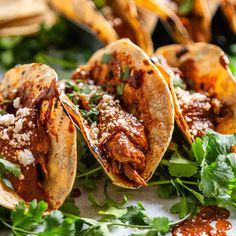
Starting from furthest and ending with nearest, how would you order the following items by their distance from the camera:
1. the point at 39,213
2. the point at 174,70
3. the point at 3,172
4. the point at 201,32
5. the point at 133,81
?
the point at 201,32, the point at 174,70, the point at 133,81, the point at 3,172, the point at 39,213

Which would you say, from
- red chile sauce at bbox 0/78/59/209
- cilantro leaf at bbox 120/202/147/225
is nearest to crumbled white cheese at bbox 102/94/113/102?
red chile sauce at bbox 0/78/59/209

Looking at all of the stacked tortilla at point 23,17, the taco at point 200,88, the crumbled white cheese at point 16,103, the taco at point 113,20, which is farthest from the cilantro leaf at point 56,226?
the stacked tortilla at point 23,17

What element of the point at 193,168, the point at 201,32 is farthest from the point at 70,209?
the point at 201,32

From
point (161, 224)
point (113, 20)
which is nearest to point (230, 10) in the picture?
point (113, 20)

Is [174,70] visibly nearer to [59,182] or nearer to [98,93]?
[98,93]

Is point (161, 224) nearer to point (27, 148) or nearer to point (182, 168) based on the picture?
point (182, 168)

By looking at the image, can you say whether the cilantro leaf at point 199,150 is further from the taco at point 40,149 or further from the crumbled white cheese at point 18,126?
the crumbled white cheese at point 18,126
